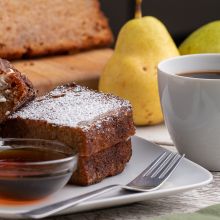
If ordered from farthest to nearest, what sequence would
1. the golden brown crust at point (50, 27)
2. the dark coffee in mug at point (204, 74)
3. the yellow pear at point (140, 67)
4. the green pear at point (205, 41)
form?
the golden brown crust at point (50, 27)
the green pear at point (205, 41)
the yellow pear at point (140, 67)
the dark coffee in mug at point (204, 74)

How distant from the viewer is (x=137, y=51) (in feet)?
7.79

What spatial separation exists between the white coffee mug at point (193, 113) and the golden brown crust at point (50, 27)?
980 millimetres

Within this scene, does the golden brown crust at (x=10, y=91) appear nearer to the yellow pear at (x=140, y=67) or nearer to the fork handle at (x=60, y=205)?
the fork handle at (x=60, y=205)

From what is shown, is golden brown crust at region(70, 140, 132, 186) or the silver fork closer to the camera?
the silver fork

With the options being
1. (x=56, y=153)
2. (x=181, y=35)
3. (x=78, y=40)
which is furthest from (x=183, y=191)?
(x=181, y=35)

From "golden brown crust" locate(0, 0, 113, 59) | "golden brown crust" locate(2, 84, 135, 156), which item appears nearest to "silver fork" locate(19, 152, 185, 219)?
"golden brown crust" locate(2, 84, 135, 156)

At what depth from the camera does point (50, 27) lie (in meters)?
2.97

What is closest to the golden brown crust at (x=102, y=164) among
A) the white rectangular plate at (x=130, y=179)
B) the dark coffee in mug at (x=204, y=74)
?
the white rectangular plate at (x=130, y=179)

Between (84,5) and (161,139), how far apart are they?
1013 mm

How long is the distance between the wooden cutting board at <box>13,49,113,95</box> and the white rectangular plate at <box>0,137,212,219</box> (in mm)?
649

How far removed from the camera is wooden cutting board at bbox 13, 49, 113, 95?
8.42 feet

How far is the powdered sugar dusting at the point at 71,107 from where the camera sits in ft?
5.68

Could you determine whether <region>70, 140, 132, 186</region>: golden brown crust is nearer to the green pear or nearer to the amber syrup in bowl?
the amber syrup in bowl

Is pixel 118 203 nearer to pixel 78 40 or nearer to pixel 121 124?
pixel 121 124
